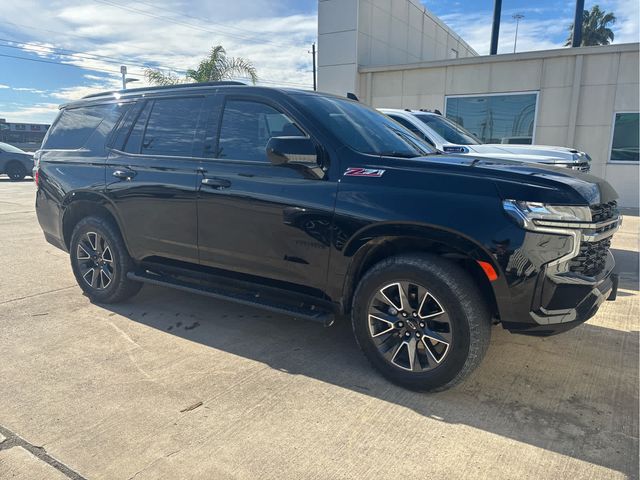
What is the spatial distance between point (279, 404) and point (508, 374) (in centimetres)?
164

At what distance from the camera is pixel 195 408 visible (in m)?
3.02

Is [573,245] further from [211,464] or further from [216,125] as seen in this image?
[216,125]

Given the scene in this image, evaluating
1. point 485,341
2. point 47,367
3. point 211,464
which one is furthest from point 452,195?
point 47,367

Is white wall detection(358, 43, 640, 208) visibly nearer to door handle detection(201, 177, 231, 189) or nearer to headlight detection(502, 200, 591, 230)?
headlight detection(502, 200, 591, 230)

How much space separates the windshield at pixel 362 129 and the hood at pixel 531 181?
0.35 meters

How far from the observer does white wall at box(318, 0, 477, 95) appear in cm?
1451

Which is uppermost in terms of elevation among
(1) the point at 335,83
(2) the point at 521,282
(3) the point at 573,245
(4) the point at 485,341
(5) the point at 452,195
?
(1) the point at 335,83

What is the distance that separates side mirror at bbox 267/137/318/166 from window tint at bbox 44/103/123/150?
2.14 m

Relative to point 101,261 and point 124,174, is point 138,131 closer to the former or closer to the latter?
point 124,174

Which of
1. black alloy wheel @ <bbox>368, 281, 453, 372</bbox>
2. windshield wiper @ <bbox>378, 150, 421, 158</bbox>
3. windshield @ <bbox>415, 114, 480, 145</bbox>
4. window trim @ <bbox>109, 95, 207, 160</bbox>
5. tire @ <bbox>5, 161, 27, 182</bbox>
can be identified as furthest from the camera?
tire @ <bbox>5, 161, 27, 182</bbox>

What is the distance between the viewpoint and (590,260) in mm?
2959

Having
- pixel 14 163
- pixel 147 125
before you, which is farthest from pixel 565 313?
pixel 14 163

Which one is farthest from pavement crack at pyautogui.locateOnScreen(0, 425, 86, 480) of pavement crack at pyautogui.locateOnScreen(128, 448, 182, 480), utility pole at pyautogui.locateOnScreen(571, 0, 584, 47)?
utility pole at pyautogui.locateOnScreen(571, 0, 584, 47)

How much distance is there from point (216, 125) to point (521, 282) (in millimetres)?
2587
